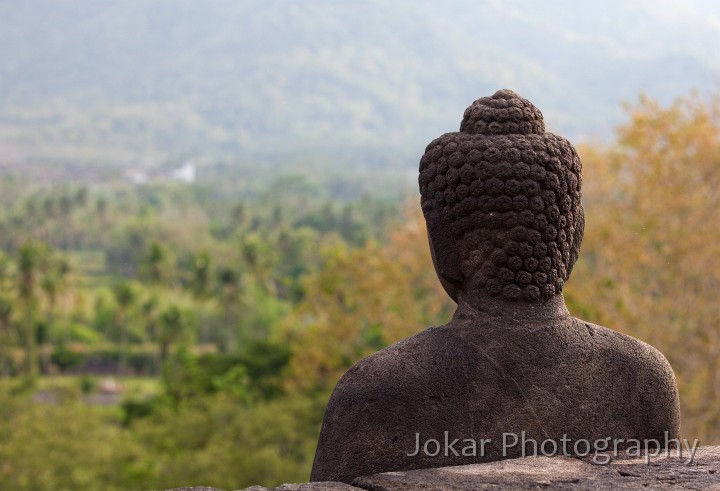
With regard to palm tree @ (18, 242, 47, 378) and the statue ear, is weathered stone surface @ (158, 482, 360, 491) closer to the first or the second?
the statue ear

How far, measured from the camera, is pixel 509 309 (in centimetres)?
396

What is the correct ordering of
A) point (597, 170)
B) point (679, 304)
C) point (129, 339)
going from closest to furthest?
point (679, 304) < point (597, 170) < point (129, 339)

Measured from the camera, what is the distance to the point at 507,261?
3.93m

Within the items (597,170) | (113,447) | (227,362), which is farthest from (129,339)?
(597,170)

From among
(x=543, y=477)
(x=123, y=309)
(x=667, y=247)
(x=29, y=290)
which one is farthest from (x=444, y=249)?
(x=123, y=309)

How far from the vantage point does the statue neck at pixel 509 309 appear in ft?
13.0

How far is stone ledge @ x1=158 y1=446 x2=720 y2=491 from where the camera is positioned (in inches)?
139

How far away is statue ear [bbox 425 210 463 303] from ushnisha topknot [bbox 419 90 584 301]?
0.08 ft

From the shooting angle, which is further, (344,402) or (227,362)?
(227,362)

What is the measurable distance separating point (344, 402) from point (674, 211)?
1769 centimetres

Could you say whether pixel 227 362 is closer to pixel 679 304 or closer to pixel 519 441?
pixel 679 304

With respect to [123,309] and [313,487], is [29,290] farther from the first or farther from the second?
[313,487]

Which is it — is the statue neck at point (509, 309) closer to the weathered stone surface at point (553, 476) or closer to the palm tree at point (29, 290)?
the weathered stone surface at point (553, 476)

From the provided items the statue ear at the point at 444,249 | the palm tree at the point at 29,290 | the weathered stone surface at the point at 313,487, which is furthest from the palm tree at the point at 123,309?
the weathered stone surface at the point at 313,487
